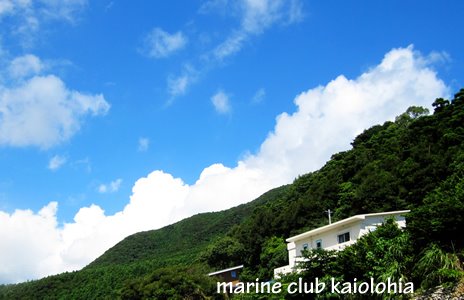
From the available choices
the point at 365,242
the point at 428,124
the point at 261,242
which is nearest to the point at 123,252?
the point at 261,242

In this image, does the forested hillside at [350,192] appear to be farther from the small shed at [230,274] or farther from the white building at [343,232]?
the white building at [343,232]

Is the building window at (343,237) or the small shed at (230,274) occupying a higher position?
the building window at (343,237)

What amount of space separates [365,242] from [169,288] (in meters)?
24.1

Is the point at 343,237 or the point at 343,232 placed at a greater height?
the point at 343,232

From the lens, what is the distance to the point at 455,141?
35.2 meters

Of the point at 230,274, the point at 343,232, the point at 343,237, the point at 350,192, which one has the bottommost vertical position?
the point at 230,274

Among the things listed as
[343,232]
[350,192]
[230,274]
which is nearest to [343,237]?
[343,232]

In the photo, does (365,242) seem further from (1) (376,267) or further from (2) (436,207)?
(2) (436,207)

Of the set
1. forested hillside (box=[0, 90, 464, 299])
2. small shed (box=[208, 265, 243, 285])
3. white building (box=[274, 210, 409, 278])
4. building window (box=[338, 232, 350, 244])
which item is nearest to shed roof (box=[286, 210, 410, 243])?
white building (box=[274, 210, 409, 278])

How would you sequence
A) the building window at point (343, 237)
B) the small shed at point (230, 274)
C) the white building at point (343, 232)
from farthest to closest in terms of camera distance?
the small shed at point (230, 274)
the building window at point (343, 237)
the white building at point (343, 232)

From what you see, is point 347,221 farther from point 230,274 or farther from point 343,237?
point 230,274

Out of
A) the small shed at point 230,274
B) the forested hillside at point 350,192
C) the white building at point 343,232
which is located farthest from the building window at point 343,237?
the small shed at point 230,274

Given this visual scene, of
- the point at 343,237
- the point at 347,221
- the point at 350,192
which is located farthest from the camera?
the point at 350,192

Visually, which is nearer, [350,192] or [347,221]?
[347,221]
